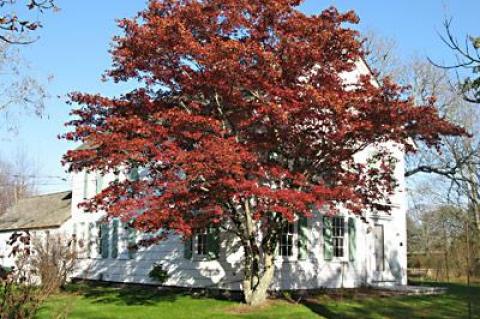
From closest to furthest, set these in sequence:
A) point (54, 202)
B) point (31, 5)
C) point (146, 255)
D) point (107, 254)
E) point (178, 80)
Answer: point (31, 5), point (178, 80), point (146, 255), point (107, 254), point (54, 202)

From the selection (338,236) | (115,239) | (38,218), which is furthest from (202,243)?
(38,218)

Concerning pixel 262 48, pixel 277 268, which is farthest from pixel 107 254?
pixel 262 48

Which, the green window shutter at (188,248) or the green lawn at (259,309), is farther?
the green window shutter at (188,248)

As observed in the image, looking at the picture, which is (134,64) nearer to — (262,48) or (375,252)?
(262,48)

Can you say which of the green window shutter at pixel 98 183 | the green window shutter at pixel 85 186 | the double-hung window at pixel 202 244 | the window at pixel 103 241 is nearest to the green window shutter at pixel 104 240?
the window at pixel 103 241

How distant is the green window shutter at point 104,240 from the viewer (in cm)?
2233

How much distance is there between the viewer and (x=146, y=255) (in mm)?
20188

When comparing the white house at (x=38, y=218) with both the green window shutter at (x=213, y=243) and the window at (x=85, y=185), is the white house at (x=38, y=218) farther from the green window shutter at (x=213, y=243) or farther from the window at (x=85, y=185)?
the green window shutter at (x=213, y=243)

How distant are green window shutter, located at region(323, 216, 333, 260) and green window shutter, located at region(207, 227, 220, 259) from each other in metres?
3.96

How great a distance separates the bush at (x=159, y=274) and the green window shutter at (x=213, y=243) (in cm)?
221

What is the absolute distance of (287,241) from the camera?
1841 cm

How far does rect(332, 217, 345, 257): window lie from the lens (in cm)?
1986

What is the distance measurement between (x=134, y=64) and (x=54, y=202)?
17.3 metres

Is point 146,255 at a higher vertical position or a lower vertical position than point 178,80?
lower
